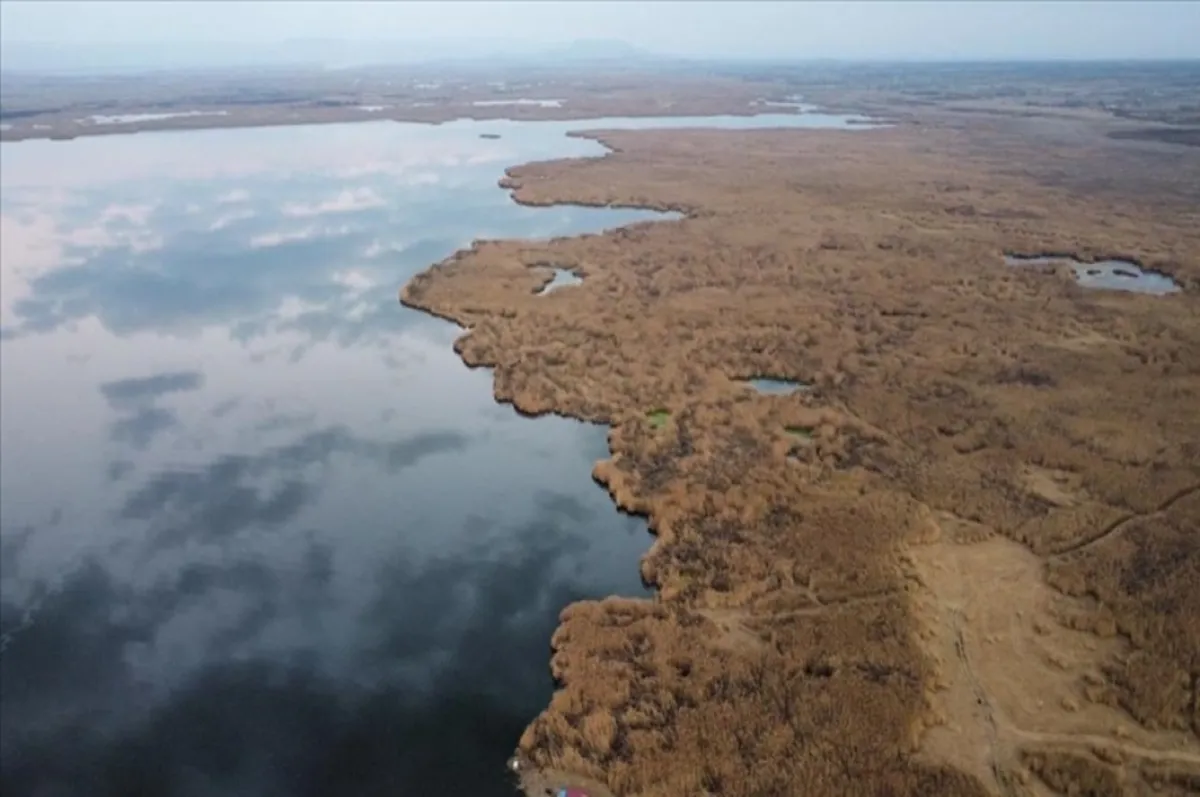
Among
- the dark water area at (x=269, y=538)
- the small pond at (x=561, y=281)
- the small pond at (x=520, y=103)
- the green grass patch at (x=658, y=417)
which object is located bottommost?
the dark water area at (x=269, y=538)

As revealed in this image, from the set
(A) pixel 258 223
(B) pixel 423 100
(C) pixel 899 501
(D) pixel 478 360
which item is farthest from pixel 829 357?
(B) pixel 423 100

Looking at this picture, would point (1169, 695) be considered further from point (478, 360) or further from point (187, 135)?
point (187, 135)

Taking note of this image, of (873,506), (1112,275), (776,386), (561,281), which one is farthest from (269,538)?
(1112,275)

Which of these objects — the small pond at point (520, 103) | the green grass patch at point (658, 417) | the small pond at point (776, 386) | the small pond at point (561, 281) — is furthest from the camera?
the small pond at point (520, 103)

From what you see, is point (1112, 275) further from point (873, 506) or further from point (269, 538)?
point (269, 538)

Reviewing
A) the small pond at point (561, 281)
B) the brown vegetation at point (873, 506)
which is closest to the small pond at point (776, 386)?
the brown vegetation at point (873, 506)

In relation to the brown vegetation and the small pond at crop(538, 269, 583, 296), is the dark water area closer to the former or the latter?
the brown vegetation

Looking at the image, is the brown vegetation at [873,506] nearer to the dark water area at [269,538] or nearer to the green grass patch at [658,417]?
the green grass patch at [658,417]

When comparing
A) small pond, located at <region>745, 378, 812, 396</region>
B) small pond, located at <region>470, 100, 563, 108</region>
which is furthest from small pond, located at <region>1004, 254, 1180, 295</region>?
small pond, located at <region>470, 100, 563, 108</region>
